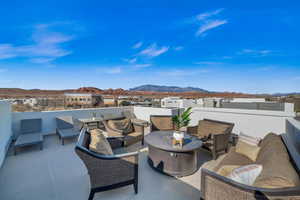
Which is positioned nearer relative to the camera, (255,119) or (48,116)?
(255,119)

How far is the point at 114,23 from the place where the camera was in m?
7.13

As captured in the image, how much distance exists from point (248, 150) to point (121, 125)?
3042mm

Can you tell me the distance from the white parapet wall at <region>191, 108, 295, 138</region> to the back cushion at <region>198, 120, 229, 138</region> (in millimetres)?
1390

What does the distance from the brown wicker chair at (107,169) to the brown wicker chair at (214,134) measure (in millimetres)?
1813

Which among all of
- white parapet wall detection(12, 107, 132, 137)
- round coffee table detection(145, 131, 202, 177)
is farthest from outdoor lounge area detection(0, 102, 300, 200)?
white parapet wall detection(12, 107, 132, 137)

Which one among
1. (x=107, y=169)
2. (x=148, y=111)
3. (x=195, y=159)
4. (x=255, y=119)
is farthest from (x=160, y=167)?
(x=148, y=111)

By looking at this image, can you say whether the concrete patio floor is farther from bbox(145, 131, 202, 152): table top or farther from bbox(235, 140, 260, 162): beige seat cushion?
bbox(235, 140, 260, 162): beige seat cushion

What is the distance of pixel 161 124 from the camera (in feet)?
13.1

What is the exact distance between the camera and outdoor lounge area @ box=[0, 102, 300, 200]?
118cm

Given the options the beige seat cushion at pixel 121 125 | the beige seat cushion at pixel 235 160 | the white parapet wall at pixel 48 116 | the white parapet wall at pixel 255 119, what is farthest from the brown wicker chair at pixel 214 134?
the white parapet wall at pixel 48 116

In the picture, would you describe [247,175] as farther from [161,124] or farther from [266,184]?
[161,124]

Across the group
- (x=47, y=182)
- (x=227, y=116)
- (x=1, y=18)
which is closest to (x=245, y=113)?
(x=227, y=116)

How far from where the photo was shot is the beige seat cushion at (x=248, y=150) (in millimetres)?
2135

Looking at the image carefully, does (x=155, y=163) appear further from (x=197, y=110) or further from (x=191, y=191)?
(x=197, y=110)
